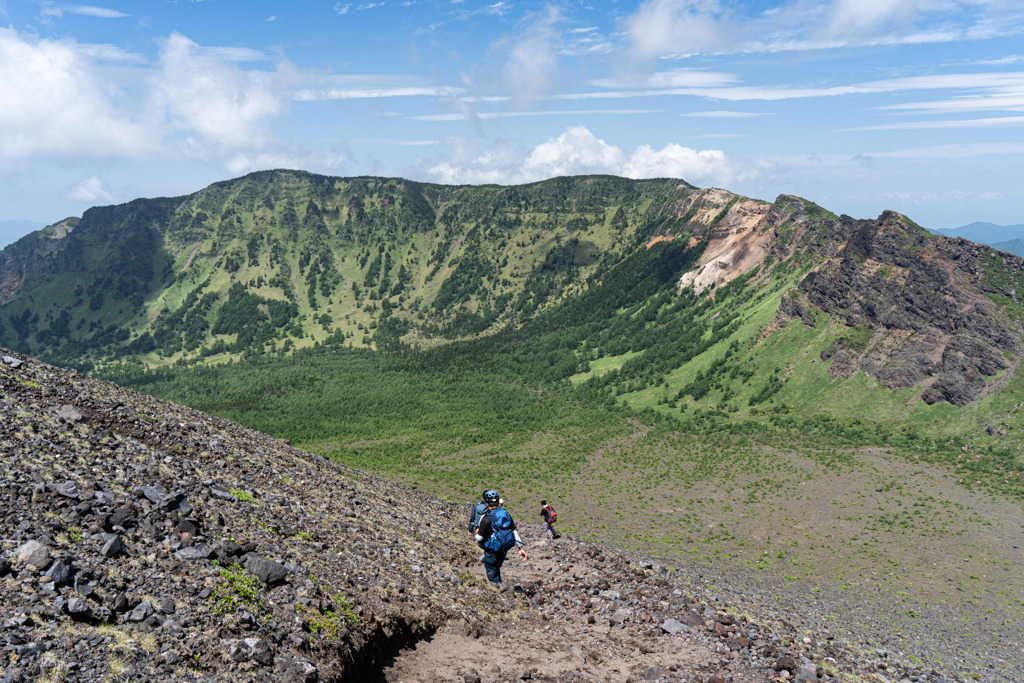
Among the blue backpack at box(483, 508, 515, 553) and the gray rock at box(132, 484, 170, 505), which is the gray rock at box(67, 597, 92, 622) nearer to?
the gray rock at box(132, 484, 170, 505)

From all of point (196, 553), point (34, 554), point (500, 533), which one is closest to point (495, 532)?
point (500, 533)

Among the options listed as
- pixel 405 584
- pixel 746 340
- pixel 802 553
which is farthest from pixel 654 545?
pixel 746 340

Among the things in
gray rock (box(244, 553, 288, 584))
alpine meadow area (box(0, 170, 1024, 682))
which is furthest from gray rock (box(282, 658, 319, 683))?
alpine meadow area (box(0, 170, 1024, 682))

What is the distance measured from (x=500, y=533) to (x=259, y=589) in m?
7.14

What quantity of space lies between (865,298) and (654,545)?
244 feet

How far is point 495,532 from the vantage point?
54.5 feet

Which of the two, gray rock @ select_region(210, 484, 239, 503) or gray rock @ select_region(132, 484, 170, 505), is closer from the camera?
gray rock @ select_region(132, 484, 170, 505)

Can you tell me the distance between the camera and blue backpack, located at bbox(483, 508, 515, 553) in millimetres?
16297

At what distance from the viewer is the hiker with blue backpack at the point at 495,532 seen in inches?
641

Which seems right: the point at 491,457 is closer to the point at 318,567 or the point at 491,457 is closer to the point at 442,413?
the point at 442,413

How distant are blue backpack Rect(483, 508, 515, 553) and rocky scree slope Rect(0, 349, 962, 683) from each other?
181 cm

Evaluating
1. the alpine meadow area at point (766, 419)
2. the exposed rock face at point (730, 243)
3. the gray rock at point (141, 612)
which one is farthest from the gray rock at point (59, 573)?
the exposed rock face at point (730, 243)

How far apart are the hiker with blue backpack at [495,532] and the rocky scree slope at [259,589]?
1553mm

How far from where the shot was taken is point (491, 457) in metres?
68.4
